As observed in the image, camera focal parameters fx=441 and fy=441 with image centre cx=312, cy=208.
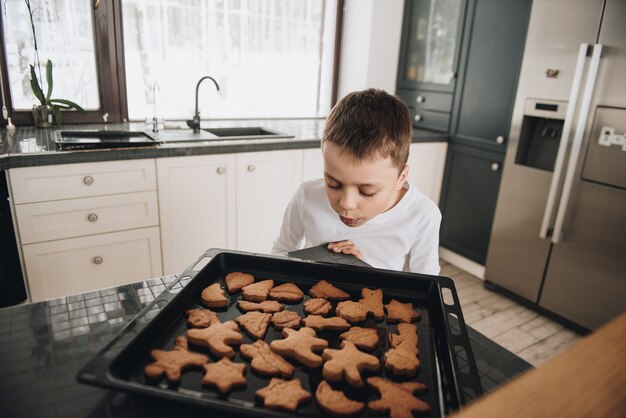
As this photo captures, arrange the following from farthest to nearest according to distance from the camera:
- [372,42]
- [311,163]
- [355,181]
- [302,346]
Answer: [372,42] < [311,163] < [355,181] < [302,346]

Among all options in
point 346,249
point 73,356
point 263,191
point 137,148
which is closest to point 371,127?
point 346,249

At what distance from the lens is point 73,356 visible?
2.07ft

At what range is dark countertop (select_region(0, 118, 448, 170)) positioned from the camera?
1787 mm

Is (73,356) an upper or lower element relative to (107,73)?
lower

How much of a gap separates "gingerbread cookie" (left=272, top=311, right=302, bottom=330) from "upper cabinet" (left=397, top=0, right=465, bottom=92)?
253cm

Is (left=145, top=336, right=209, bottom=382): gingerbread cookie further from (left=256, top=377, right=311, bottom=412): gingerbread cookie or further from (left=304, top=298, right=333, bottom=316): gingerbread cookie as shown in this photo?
(left=304, top=298, right=333, bottom=316): gingerbread cookie

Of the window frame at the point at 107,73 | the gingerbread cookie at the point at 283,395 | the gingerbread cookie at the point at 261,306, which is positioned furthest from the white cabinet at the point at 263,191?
the gingerbread cookie at the point at 283,395

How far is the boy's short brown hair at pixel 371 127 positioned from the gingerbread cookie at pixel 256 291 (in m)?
0.35

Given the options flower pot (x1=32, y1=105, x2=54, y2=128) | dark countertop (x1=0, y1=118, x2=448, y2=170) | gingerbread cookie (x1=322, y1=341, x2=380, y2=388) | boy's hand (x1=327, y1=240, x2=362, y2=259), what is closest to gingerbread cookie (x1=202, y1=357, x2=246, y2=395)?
gingerbread cookie (x1=322, y1=341, x2=380, y2=388)

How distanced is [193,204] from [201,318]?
62.4 inches

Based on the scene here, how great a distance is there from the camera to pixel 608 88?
6.63 ft

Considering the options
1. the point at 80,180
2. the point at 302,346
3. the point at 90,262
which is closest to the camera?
the point at 302,346

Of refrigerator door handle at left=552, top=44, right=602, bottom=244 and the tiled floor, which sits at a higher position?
refrigerator door handle at left=552, top=44, right=602, bottom=244

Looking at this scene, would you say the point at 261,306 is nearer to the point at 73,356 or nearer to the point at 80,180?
the point at 73,356
